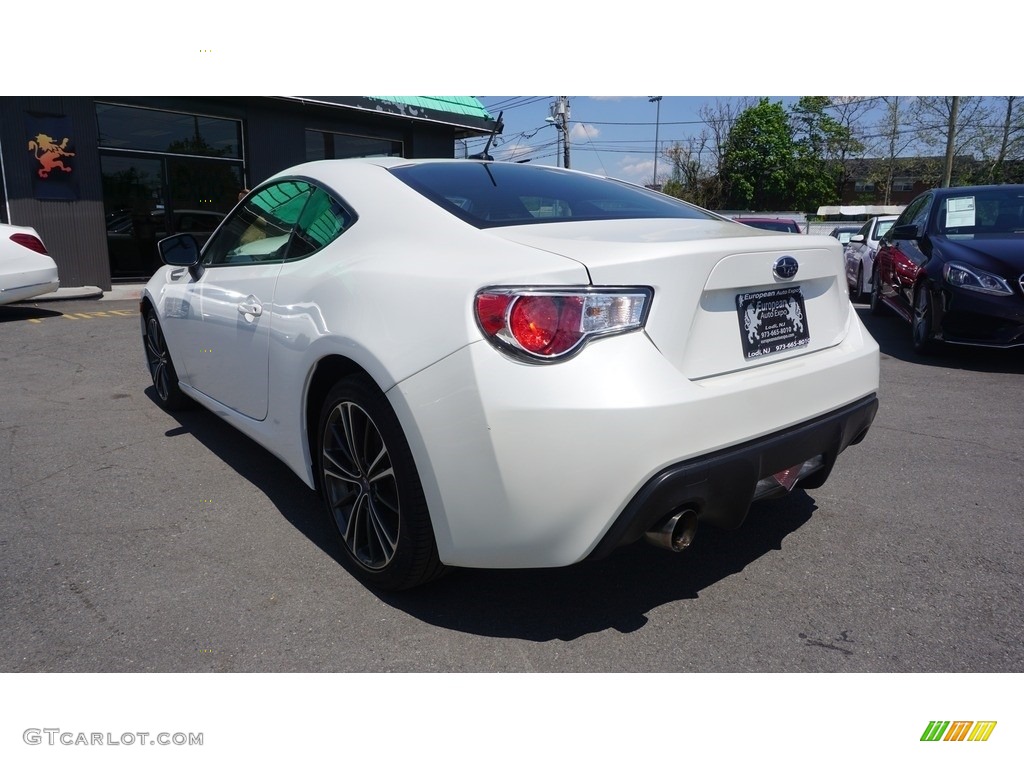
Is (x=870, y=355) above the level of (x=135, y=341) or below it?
above

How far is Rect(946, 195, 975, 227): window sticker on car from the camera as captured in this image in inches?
271

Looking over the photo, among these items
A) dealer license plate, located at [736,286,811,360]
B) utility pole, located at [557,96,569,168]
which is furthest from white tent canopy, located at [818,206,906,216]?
dealer license plate, located at [736,286,811,360]

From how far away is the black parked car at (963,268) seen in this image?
5.96 meters

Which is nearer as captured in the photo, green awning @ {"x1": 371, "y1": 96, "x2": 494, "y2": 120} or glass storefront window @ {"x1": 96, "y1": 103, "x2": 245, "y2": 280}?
glass storefront window @ {"x1": 96, "y1": 103, "x2": 245, "y2": 280}

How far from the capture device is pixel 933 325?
6.60 m

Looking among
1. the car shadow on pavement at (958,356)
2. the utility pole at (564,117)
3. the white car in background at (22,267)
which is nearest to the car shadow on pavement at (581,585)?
the car shadow on pavement at (958,356)

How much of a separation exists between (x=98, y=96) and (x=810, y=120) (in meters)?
49.8

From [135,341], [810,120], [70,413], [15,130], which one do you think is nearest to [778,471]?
[70,413]

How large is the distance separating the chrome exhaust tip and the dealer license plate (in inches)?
21.3

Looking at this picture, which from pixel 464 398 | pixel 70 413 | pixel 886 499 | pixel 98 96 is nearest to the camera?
pixel 464 398

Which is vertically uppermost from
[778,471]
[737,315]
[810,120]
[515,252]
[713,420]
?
[810,120]

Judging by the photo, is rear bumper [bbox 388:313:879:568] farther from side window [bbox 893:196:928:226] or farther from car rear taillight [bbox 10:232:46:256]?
car rear taillight [bbox 10:232:46:256]

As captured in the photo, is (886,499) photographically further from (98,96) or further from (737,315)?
(98,96)

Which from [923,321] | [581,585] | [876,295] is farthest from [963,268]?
[581,585]
